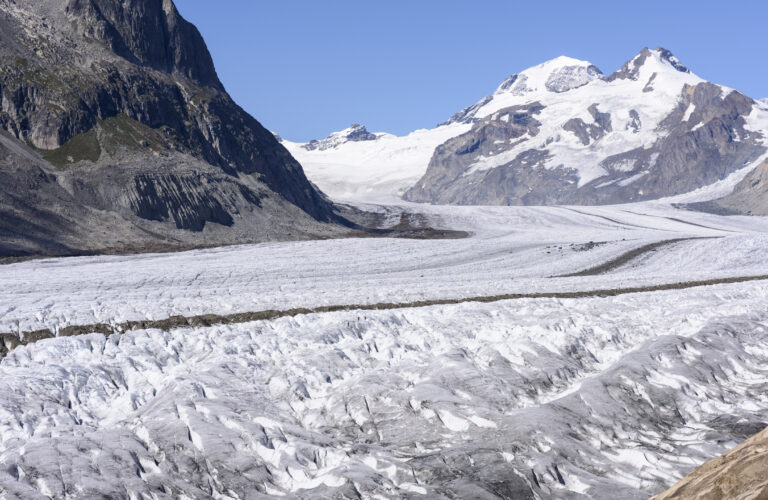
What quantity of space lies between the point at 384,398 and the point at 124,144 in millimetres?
78443

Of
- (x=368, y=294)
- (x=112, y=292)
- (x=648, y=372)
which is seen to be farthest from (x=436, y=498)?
(x=112, y=292)

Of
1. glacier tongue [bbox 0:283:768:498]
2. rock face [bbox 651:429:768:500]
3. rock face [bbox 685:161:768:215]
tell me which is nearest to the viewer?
rock face [bbox 651:429:768:500]

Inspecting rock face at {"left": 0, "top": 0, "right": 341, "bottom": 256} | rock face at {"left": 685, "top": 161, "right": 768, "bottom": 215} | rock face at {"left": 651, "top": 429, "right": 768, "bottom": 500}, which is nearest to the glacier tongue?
rock face at {"left": 651, "top": 429, "right": 768, "bottom": 500}

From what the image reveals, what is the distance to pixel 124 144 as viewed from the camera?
8762 cm

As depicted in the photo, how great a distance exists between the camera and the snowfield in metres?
14.5

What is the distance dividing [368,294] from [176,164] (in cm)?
6075

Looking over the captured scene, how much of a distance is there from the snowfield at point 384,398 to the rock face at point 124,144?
1647 inches

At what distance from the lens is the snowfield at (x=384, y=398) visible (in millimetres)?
14523

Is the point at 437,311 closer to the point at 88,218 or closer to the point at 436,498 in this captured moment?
the point at 436,498

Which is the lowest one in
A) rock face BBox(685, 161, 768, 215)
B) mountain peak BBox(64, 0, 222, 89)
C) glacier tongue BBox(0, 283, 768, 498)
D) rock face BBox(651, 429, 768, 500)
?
glacier tongue BBox(0, 283, 768, 498)

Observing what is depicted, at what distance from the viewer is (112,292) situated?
3797 cm

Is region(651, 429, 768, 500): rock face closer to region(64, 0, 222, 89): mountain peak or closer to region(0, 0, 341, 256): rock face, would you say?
region(0, 0, 341, 256): rock face

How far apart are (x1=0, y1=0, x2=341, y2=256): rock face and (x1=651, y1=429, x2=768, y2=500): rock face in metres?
60.9

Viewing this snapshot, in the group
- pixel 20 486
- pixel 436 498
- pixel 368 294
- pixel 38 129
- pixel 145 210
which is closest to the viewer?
pixel 20 486
